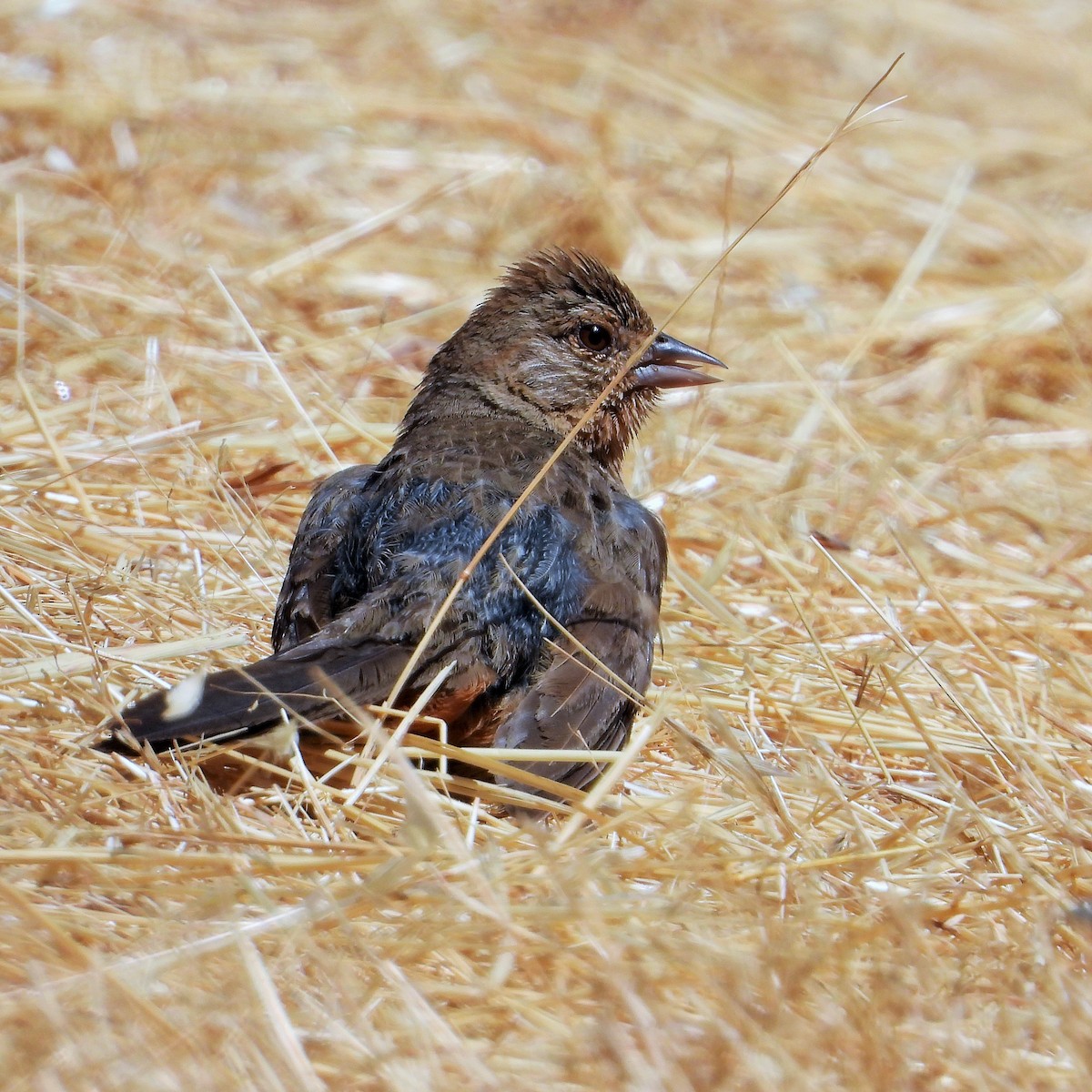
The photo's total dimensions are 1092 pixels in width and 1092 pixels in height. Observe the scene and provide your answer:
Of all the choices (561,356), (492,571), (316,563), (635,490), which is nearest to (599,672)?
(492,571)

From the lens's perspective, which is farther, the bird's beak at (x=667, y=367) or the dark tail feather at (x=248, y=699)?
the bird's beak at (x=667, y=367)

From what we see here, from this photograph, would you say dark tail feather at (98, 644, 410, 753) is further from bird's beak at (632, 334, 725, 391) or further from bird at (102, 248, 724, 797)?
bird's beak at (632, 334, 725, 391)

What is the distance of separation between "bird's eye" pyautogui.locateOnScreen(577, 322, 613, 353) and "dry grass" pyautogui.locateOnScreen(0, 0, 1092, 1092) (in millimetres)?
278

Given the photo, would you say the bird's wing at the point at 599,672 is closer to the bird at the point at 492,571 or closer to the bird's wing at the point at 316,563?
the bird at the point at 492,571

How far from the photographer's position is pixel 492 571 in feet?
10.4

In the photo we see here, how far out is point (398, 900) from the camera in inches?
93.7

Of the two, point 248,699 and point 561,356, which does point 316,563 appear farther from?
point 561,356

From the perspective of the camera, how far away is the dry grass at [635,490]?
7.06 feet

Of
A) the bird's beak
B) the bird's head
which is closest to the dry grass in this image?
the bird's beak

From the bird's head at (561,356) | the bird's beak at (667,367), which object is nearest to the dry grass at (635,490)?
the bird's beak at (667,367)

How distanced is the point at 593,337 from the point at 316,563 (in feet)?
3.54

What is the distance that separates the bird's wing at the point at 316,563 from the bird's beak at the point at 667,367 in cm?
85

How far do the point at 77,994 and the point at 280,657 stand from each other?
36.0 inches

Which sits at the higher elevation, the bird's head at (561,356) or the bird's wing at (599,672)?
the bird's head at (561,356)
